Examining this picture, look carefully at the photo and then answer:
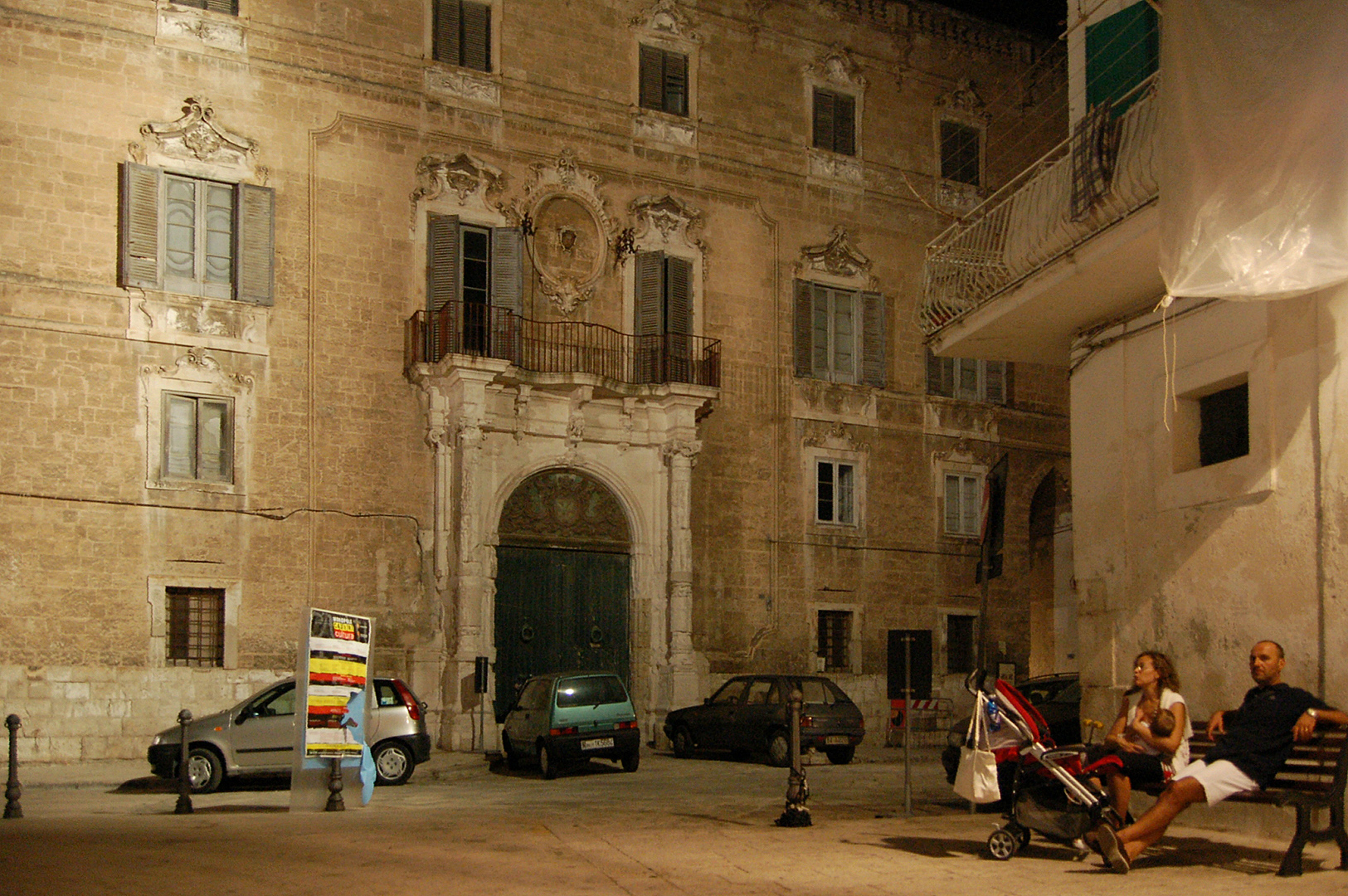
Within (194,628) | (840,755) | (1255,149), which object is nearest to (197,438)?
(194,628)

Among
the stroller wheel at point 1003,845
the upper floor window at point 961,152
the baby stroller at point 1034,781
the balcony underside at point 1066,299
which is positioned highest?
the upper floor window at point 961,152

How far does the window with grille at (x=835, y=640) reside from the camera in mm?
27344

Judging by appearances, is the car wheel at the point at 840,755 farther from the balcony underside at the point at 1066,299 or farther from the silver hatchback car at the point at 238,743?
the balcony underside at the point at 1066,299

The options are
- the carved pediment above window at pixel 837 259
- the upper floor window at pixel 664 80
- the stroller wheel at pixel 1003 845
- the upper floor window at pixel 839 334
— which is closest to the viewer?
the stroller wheel at pixel 1003 845

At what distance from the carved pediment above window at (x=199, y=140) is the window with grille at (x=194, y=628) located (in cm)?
705

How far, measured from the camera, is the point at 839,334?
92.8ft

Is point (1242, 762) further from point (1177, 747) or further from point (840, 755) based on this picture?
point (840, 755)

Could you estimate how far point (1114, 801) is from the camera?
8.97m

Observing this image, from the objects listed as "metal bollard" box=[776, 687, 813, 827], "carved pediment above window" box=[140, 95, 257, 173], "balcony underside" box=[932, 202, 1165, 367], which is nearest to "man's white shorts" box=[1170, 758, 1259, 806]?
"metal bollard" box=[776, 687, 813, 827]

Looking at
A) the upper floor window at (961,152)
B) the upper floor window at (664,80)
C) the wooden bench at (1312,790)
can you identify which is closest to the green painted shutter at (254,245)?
the upper floor window at (664,80)

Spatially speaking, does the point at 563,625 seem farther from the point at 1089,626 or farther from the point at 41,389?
the point at 1089,626

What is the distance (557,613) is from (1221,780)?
1729cm

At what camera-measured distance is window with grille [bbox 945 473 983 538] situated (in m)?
29.0

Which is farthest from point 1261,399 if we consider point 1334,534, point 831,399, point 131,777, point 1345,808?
point 831,399
